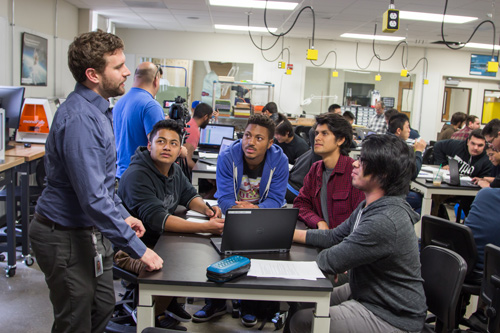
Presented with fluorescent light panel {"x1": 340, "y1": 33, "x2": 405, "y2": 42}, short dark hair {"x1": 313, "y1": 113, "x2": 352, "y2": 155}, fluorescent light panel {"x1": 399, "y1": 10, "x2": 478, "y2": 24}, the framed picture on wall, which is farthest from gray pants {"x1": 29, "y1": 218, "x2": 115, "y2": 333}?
fluorescent light panel {"x1": 340, "y1": 33, "x2": 405, "y2": 42}

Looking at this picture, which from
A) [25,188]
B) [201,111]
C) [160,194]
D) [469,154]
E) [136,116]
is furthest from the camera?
[201,111]

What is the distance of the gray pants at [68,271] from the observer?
5.31 feet

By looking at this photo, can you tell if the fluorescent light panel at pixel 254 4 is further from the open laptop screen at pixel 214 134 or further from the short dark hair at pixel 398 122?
the short dark hair at pixel 398 122

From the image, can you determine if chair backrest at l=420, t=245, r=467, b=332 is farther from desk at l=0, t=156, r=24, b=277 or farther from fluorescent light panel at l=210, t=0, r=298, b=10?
fluorescent light panel at l=210, t=0, r=298, b=10

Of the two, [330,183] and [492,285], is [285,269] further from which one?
[492,285]

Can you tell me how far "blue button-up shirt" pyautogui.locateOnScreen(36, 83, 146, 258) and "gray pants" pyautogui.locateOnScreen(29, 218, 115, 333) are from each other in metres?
0.06

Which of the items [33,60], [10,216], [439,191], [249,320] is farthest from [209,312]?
[33,60]

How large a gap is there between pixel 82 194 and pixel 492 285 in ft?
5.98

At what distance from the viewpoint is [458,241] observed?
2438 mm

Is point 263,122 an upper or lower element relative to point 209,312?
upper

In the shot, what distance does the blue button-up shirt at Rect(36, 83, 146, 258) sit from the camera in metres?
1.52

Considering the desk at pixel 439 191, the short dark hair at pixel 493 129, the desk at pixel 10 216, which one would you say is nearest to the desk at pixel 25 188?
the desk at pixel 10 216

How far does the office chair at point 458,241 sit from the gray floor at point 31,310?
3.58 ft

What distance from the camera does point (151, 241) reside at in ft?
7.52
